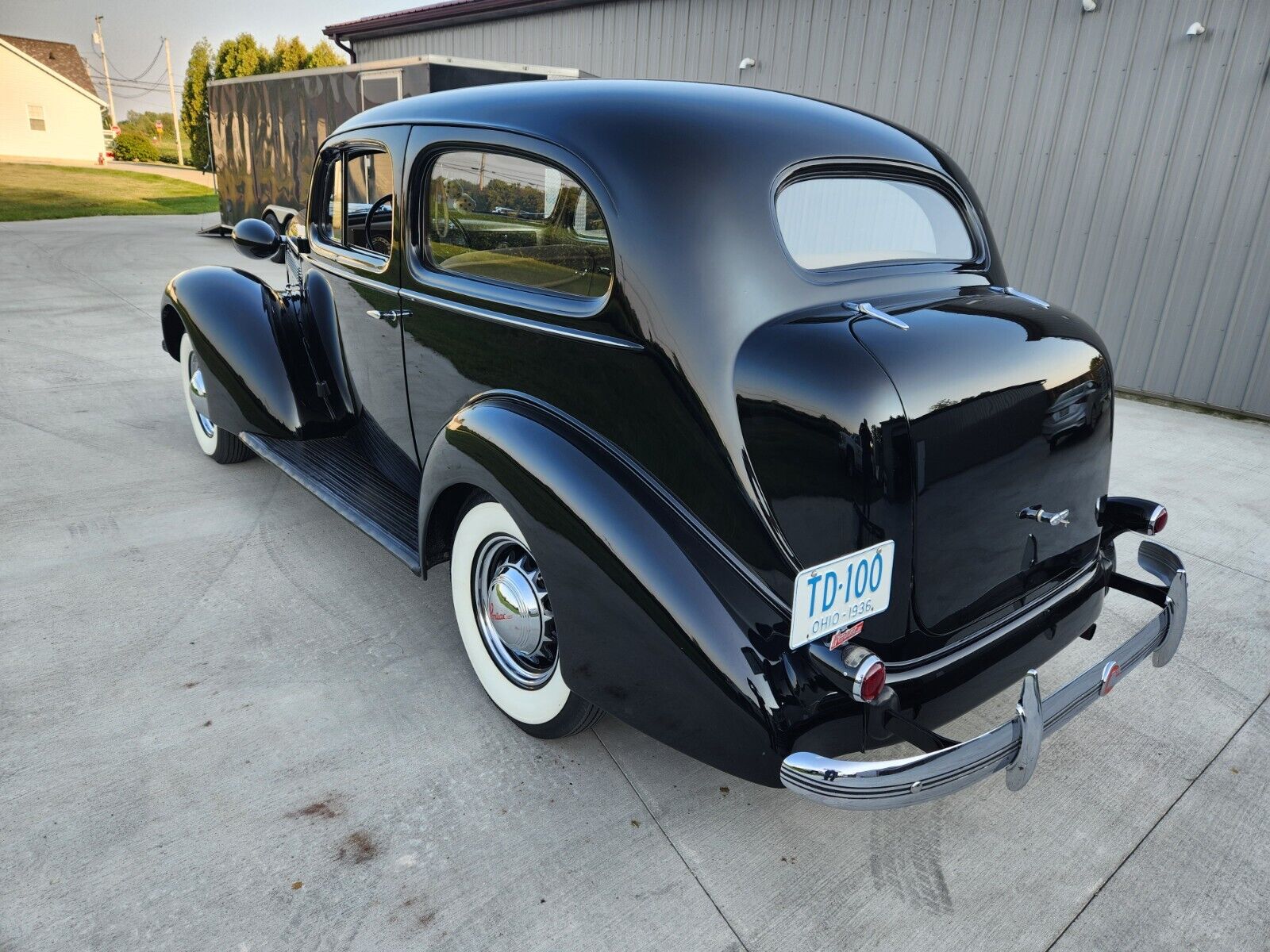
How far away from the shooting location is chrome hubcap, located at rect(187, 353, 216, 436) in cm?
414

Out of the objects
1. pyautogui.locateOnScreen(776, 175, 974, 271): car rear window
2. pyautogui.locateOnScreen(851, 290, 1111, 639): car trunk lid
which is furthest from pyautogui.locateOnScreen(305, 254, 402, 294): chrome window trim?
pyautogui.locateOnScreen(851, 290, 1111, 639): car trunk lid

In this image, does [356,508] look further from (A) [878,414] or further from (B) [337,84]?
(B) [337,84]

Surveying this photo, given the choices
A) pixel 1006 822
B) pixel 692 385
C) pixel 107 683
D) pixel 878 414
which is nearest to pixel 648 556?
pixel 692 385

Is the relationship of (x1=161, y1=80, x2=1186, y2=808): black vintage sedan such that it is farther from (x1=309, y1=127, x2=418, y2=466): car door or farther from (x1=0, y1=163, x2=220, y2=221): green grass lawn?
(x1=0, y1=163, x2=220, y2=221): green grass lawn

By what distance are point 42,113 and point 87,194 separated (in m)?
26.0

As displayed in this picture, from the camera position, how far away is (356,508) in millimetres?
3029

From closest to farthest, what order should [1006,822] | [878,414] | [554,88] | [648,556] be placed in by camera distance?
1. [878,414]
2. [648,556]
3. [1006,822]
4. [554,88]

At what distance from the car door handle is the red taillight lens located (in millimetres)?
1927

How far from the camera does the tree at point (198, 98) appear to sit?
3117cm

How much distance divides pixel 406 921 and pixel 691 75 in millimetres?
10340

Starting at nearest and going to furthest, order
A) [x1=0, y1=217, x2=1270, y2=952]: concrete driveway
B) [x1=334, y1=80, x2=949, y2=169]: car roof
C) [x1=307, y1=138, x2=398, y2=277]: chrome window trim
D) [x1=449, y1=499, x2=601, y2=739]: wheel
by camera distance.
Answer: [x1=0, y1=217, x2=1270, y2=952]: concrete driveway
[x1=334, y1=80, x2=949, y2=169]: car roof
[x1=449, y1=499, x2=601, y2=739]: wheel
[x1=307, y1=138, x2=398, y2=277]: chrome window trim

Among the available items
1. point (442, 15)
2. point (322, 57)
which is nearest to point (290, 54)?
point (322, 57)

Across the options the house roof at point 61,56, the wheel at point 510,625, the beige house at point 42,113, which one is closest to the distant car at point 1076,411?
the wheel at point 510,625

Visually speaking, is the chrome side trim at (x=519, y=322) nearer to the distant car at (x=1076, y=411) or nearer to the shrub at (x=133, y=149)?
the distant car at (x=1076, y=411)
